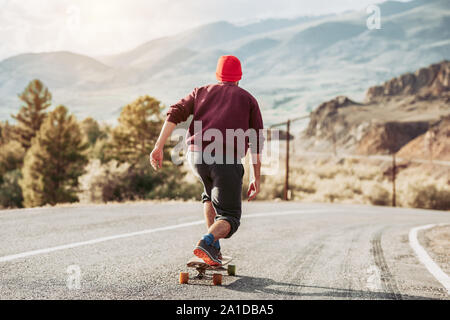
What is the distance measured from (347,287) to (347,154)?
2955 inches

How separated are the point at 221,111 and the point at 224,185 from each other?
63 cm

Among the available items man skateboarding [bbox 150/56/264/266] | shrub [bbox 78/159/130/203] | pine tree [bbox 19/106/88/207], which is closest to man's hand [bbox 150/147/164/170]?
man skateboarding [bbox 150/56/264/266]

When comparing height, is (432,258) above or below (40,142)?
below

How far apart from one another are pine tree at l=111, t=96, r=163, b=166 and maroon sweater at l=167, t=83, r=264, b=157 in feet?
136

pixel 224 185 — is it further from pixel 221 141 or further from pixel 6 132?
pixel 6 132

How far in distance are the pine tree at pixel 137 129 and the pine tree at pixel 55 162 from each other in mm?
4101

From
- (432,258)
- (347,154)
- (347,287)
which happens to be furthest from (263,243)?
(347,154)

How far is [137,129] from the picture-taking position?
46.0 meters

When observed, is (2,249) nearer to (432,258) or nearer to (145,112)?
(432,258)

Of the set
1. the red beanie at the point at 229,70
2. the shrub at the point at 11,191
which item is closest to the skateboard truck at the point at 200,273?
the red beanie at the point at 229,70

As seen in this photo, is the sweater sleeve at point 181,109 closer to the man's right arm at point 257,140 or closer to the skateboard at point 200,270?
the man's right arm at point 257,140

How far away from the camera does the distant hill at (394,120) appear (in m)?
67.8

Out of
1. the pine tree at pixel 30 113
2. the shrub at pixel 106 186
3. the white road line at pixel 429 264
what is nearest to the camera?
the white road line at pixel 429 264

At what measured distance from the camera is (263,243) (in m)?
6.55
